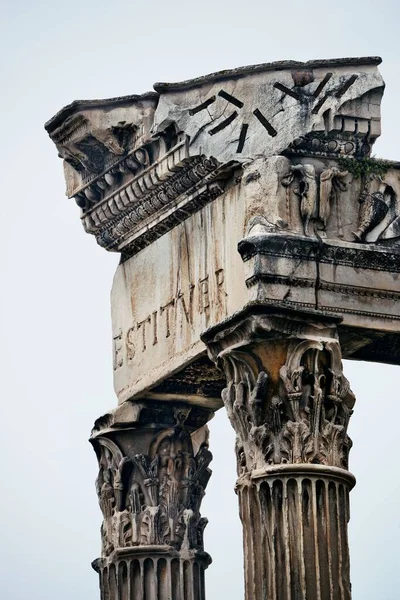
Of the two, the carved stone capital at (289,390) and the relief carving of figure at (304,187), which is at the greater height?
the relief carving of figure at (304,187)

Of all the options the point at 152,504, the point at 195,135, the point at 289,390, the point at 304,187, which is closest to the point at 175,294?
the point at 195,135

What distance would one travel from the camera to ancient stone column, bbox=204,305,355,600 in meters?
33.8

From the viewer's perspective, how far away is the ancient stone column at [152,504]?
37750 millimetres

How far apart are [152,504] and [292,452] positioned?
13.6 feet

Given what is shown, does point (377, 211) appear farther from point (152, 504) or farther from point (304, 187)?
point (152, 504)

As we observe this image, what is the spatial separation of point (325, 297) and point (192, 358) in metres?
2.23

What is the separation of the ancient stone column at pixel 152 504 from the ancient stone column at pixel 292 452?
3.44 meters

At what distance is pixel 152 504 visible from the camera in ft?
124

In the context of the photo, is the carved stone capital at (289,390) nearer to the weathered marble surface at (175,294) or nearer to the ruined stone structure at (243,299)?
the ruined stone structure at (243,299)

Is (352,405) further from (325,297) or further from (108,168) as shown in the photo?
(108,168)

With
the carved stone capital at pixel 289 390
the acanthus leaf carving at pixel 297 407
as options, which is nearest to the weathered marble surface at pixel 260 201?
the carved stone capital at pixel 289 390

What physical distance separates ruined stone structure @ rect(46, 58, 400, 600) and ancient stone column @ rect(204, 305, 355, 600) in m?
0.01

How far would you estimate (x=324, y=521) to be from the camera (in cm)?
3394

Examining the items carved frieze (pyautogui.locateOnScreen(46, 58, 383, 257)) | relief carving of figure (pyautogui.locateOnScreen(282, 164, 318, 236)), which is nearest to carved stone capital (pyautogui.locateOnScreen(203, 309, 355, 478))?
relief carving of figure (pyautogui.locateOnScreen(282, 164, 318, 236))
